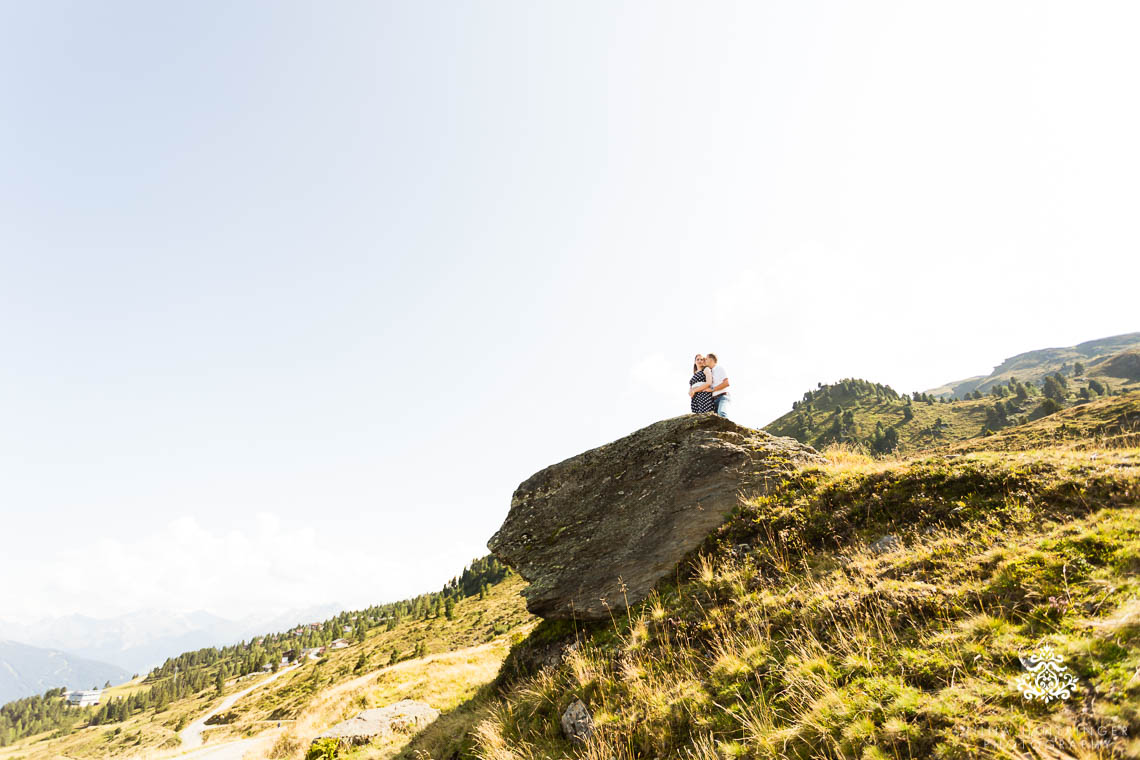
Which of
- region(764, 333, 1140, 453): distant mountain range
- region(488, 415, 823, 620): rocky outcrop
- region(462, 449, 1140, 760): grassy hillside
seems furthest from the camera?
region(764, 333, 1140, 453): distant mountain range

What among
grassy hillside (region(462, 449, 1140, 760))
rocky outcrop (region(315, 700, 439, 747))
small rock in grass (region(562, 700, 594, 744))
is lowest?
rocky outcrop (region(315, 700, 439, 747))

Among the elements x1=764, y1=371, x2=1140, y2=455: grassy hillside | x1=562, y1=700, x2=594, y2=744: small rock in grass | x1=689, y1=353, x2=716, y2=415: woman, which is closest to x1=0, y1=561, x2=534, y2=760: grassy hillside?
x1=562, y1=700, x2=594, y2=744: small rock in grass

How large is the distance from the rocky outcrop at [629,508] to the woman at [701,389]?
1.11m

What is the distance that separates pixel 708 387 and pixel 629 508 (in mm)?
4913

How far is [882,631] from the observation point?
6930mm

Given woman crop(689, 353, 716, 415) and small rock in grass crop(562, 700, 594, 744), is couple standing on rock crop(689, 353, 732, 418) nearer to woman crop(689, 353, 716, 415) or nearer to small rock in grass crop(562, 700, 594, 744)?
woman crop(689, 353, 716, 415)

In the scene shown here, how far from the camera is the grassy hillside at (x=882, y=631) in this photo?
505 cm

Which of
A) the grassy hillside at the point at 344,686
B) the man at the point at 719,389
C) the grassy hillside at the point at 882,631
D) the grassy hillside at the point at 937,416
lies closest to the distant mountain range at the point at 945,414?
the grassy hillside at the point at 937,416

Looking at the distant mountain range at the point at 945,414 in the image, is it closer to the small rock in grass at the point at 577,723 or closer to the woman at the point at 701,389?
the woman at the point at 701,389

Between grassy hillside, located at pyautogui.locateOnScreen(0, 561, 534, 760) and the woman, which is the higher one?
the woman

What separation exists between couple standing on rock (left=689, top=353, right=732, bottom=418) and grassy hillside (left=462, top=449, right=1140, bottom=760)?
380cm

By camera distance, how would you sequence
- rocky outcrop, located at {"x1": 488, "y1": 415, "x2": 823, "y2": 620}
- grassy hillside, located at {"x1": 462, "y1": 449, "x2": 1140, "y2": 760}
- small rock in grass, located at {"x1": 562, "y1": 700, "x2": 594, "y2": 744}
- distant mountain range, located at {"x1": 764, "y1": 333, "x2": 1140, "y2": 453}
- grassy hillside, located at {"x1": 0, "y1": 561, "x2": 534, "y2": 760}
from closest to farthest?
grassy hillside, located at {"x1": 462, "y1": 449, "x2": 1140, "y2": 760} < small rock in grass, located at {"x1": 562, "y1": 700, "x2": 594, "y2": 744} < rocky outcrop, located at {"x1": 488, "y1": 415, "x2": 823, "y2": 620} < grassy hillside, located at {"x1": 0, "y1": 561, "x2": 534, "y2": 760} < distant mountain range, located at {"x1": 764, "y1": 333, "x2": 1140, "y2": 453}

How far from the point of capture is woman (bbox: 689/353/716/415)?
15.6 meters

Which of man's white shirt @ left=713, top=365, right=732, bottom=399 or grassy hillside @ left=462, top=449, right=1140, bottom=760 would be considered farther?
man's white shirt @ left=713, top=365, right=732, bottom=399
